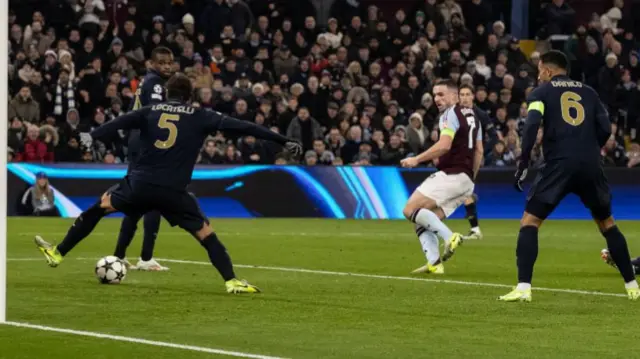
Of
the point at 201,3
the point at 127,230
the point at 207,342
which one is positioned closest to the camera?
the point at 207,342

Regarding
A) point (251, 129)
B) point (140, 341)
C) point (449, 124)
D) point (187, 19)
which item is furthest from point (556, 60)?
point (187, 19)

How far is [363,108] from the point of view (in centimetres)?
3192

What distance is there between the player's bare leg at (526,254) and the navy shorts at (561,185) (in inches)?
3.6

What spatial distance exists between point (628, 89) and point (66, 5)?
12.6 meters

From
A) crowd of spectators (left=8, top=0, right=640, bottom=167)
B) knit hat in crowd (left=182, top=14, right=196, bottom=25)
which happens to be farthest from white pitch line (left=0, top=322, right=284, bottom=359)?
knit hat in crowd (left=182, top=14, right=196, bottom=25)

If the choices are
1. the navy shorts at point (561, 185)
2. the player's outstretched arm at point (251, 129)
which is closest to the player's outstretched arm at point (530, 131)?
the navy shorts at point (561, 185)

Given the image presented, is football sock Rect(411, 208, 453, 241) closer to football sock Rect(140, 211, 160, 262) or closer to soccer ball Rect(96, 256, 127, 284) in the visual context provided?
football sock Rect(140, 211, 160, 262)

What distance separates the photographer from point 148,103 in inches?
594

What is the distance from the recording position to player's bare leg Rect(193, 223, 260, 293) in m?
13.7

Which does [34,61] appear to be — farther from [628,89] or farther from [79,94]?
[628,89]

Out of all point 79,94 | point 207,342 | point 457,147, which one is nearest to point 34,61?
point 79,94

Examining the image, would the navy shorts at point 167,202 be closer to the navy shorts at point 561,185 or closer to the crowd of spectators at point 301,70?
the navy shorts at point 561,185

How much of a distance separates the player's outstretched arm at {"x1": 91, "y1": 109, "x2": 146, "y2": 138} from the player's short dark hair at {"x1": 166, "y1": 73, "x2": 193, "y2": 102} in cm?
31

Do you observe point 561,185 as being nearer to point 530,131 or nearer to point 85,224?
point 530,131
